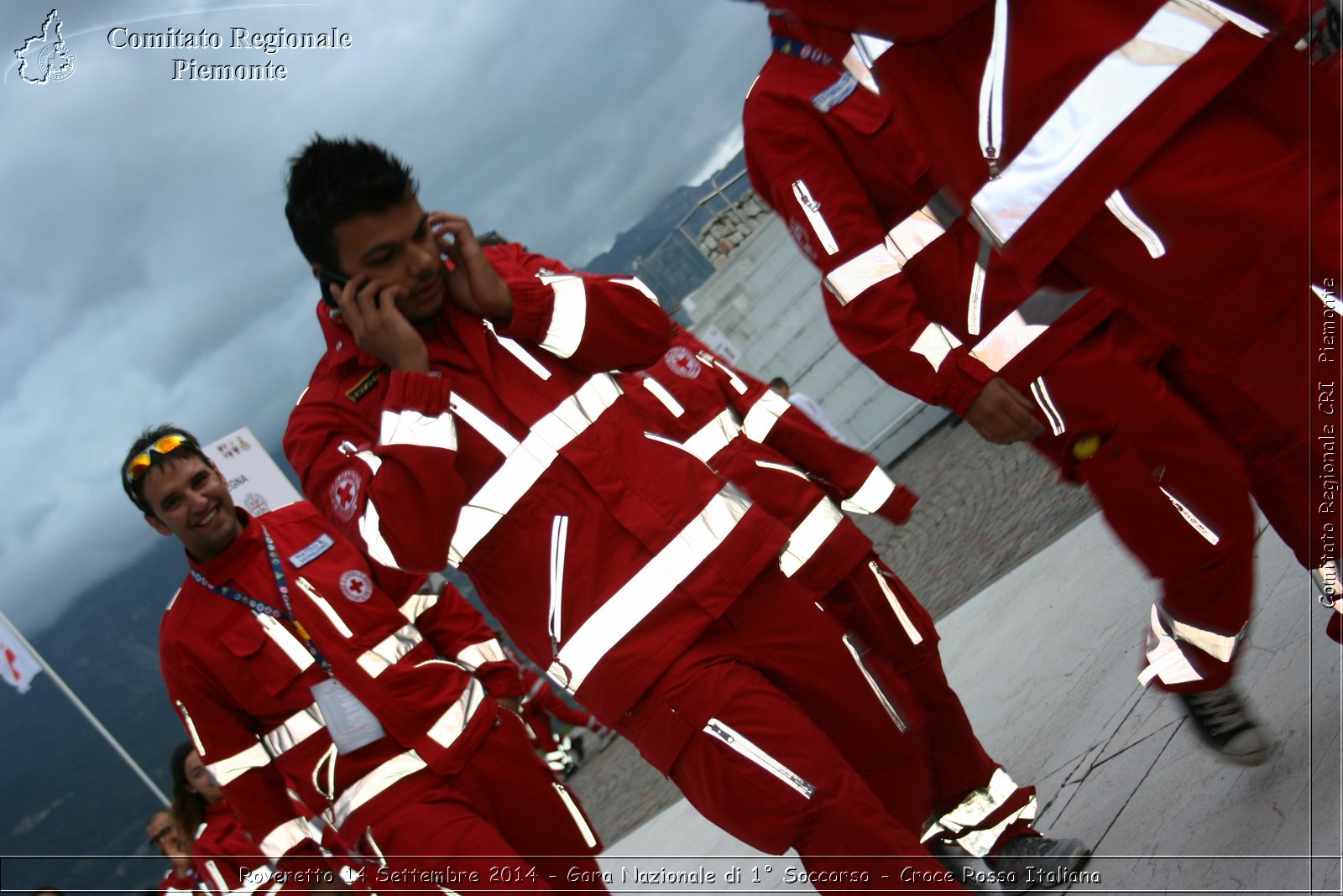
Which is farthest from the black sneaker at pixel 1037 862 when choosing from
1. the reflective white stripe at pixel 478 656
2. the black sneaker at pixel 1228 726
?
the reflective white stripe at pixel 478 656

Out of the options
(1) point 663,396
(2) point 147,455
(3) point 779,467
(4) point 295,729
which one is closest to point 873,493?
(3) point 779,467

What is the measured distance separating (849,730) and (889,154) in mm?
1379

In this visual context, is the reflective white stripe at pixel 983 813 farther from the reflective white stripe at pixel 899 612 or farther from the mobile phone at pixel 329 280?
the mobile phone at pixel 329 280

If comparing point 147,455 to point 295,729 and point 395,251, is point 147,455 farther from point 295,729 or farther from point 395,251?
point 395,251

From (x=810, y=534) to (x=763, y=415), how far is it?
2.26 ft

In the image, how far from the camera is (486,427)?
7.91 feet

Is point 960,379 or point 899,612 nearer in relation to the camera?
point 960,379

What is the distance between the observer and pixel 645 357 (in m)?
2.65

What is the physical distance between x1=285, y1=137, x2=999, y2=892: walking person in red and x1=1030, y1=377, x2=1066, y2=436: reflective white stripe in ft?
2.41

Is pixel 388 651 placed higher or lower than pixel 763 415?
higher

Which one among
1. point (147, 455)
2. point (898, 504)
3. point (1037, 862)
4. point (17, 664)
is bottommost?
point (1037, 862)

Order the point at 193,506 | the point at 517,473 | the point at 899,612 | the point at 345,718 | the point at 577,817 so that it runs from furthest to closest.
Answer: the point at 193,506 < the point at 577,817 < the point at 345,718 < the point at 899,612 < the point at 517,473

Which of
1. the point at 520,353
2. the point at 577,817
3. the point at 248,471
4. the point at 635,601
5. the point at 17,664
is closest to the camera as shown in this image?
the point at 635,601

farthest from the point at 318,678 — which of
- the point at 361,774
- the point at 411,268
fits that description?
the point at 411,268
